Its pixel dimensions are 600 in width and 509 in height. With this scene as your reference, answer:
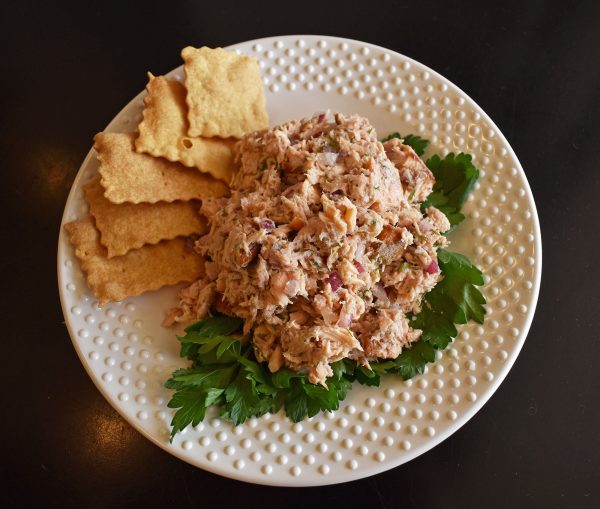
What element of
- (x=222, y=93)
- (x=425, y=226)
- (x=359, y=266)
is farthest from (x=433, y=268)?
(x=222, y=93)

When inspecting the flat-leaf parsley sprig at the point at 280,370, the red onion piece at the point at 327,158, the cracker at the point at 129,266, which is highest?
the red onion piece at the point at 327,158

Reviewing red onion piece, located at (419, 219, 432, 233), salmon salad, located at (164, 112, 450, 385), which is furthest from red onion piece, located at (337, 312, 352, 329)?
red onion piece, located at (419, 219, 432, 233)

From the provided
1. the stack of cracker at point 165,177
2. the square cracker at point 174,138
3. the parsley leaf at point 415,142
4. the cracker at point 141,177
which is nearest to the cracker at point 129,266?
the stack of cracker at point 165,177

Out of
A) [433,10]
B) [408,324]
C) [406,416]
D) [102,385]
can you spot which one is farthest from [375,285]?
[433,10]

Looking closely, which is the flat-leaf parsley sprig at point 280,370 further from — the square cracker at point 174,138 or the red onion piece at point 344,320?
the square cracker at point 174,138

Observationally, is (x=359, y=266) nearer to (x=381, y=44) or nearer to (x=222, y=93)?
(x=222, y=93)

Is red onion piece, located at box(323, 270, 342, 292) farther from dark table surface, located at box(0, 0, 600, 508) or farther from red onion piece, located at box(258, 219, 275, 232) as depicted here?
dark table surface, located at box(0, 0, 600, 508)

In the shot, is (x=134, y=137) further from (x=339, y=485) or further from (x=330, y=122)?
(x=339, y=485)
